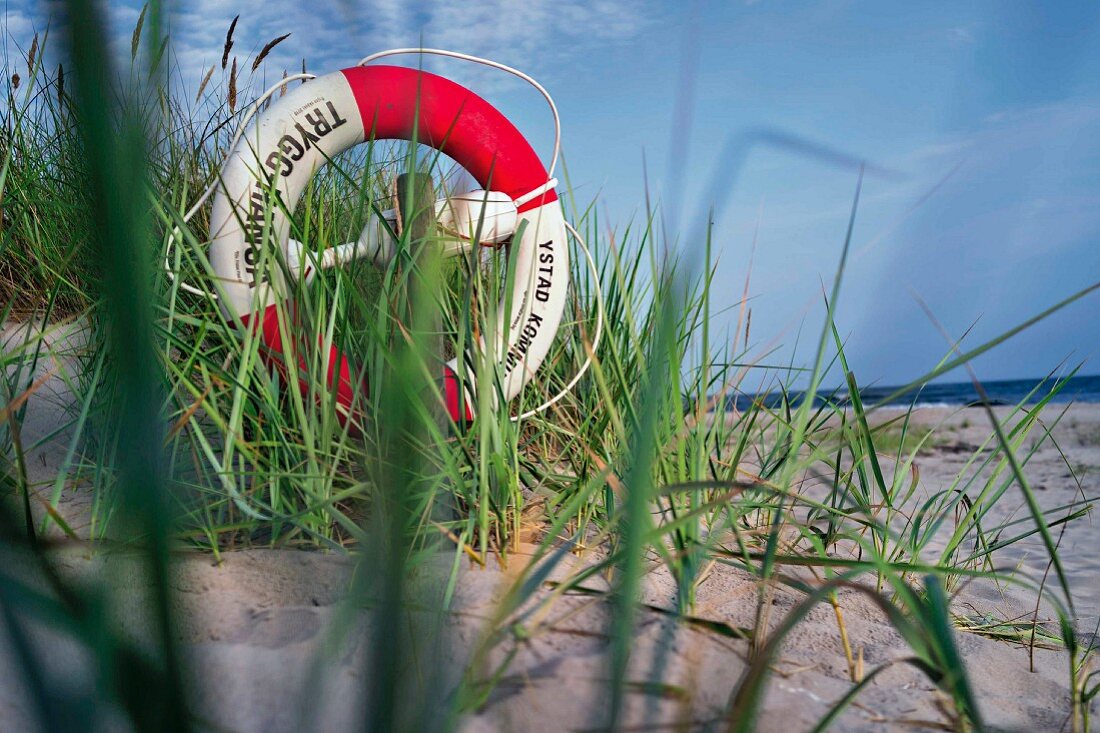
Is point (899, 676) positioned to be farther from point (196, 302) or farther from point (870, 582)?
point (196, 302)

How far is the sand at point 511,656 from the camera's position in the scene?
406 mm

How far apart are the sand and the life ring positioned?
821 mm

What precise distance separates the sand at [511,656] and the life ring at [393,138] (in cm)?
82

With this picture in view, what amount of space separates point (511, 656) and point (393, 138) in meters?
1.79

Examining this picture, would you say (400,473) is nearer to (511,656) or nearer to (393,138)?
(511,656)

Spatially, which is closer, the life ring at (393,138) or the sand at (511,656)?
the sand at (511,656)

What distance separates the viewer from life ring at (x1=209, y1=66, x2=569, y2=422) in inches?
73.5

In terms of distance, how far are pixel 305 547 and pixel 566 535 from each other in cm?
44

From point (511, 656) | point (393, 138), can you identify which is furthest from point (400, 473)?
point (393, 138)

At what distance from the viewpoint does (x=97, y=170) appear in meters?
0.24

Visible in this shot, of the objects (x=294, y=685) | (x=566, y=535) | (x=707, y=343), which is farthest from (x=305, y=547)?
(x=707, y=343)

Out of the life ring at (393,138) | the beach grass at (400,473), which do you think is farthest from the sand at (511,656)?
the life ring at (393,138)

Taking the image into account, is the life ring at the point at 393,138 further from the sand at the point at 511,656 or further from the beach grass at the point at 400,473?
the sand at the point at 511,656

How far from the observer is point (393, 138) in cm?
214
